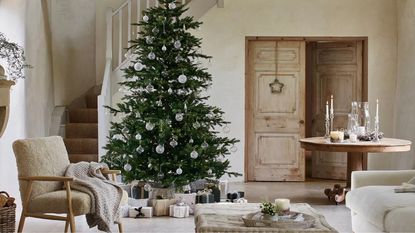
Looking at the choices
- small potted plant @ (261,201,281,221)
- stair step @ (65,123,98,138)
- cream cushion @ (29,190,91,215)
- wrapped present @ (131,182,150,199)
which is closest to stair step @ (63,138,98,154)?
stair step @ (65,123,98,138)

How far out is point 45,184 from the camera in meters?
5.35

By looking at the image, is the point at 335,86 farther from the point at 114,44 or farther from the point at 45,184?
the point at 45,184

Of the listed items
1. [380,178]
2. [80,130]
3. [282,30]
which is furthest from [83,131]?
[380,178]

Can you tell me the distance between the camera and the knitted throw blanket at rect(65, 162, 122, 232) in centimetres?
521

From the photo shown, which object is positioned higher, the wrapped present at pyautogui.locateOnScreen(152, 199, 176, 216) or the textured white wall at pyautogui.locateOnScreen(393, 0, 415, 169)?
the textured white wall at pyautogui.locateOnScreen(393, 0, 415, 169)

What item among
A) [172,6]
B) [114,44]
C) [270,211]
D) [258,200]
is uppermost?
[172,6]

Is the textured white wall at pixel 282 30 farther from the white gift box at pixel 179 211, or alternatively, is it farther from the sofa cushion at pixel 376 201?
the sofa cushion at pixel 376 201

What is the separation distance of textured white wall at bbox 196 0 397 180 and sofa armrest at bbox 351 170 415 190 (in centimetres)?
396

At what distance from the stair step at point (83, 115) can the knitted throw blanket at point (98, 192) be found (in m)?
3.63

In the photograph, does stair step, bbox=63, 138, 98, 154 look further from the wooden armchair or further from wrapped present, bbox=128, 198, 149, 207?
the wooden armchair

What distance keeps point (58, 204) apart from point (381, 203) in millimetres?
2386

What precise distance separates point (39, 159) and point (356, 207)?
99.9 inches

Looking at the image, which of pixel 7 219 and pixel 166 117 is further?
pixel 166 117

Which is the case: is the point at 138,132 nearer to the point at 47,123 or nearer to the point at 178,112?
the point at 178,112
